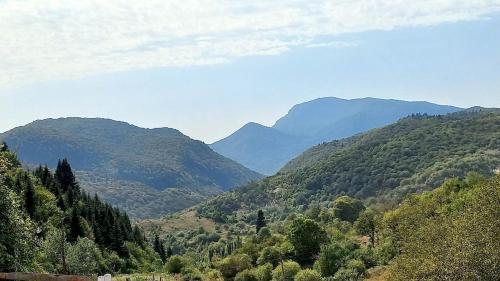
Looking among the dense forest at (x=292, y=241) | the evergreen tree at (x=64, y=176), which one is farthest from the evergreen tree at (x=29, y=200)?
the evergreen tree at (x=64, y=176)

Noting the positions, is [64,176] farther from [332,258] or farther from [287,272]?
[332,258]

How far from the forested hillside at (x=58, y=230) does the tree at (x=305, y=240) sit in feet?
79.6

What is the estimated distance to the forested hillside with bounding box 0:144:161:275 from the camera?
2969cm

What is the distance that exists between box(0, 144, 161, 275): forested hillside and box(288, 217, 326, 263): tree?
24.3 meters

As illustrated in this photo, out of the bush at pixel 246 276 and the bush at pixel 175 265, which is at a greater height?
the bush at pixel 175 265

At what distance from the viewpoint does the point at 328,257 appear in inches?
2995

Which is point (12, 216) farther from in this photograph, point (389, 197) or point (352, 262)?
point (389, 197)

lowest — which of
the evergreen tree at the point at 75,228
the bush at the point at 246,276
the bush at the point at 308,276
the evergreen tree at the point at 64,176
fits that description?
the bush at the point at 246,276

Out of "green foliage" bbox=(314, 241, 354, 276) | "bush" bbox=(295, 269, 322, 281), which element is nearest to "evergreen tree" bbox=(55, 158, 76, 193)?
"green foliage" bbox=(314, 241, 354, 276)

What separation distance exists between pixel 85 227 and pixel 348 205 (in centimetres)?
7310

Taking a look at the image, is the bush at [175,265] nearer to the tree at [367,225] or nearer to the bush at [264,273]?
the bush at [264,273]

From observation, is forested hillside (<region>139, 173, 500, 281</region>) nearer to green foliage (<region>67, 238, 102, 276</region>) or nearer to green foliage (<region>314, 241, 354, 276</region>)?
green foliage (<region>314, 241, 354, 276</region>)

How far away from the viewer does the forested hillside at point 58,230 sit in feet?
97.4

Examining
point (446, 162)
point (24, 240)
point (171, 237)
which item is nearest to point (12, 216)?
point (24, 240)
